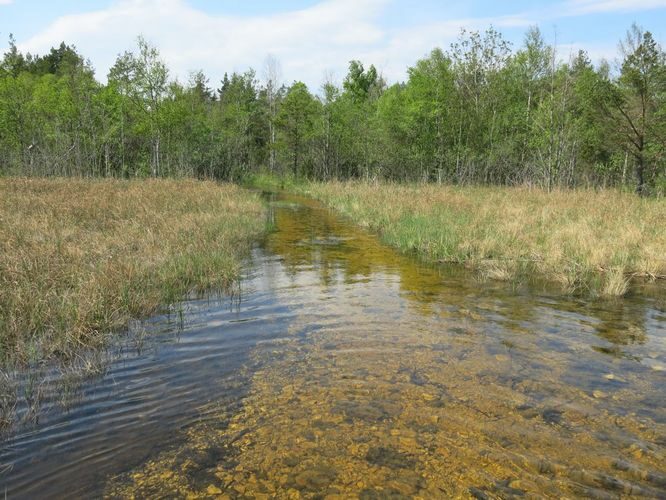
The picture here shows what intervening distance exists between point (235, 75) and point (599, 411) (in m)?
56.3

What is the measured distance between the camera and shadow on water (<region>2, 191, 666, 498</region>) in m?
3.88

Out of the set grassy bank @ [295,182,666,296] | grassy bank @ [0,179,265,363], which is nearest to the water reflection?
grassy bank @ [295,182,666,296]

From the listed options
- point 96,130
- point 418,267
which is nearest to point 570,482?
point 418,267

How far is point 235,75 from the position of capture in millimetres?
54656

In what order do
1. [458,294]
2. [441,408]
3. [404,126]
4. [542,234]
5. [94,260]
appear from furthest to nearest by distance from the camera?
1. [404,126]
2. [542,234]
3. [458,294]
4. [94,260]
5. [441,408]

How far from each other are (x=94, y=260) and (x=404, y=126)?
30.4 meters

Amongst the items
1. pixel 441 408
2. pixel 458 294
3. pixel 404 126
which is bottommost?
pixel 441 408

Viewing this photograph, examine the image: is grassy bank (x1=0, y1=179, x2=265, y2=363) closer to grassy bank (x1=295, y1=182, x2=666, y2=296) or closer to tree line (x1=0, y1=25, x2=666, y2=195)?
grassy bank (x1=295, y1=182, x2=666, y2=296)

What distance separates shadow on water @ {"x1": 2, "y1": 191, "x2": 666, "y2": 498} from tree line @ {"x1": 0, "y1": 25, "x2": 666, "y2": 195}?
68.7ft

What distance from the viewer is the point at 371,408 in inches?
199

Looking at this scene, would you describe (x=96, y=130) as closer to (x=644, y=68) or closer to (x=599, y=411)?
(x=644, y=68)

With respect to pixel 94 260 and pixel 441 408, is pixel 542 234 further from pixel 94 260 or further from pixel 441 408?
pixel 94 260

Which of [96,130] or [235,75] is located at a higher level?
[235,75]

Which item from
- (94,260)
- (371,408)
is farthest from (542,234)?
(94,260)
